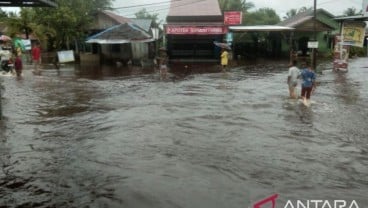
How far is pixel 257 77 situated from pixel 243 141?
1406cm

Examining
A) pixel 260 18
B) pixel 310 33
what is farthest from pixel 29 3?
pixel 260 18

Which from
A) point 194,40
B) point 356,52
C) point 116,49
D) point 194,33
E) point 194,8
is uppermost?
point 194,8

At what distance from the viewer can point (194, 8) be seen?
1430 inches

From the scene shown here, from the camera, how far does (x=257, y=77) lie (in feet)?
75.6

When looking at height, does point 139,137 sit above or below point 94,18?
below

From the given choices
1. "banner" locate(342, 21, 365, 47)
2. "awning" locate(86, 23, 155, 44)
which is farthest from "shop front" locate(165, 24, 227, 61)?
"banner" locate(342, 21, 365, 47)

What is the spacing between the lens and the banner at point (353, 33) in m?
24.3

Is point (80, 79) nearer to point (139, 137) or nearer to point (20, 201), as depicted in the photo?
point (139, 137)

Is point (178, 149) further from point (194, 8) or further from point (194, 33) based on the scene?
point (194, 8)

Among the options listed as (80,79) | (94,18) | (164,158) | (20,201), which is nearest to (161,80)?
(80,79)

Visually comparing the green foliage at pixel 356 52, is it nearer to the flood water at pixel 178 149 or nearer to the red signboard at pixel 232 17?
the red signboard at pixel 232 17

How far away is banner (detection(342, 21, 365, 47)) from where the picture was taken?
79.6 feet

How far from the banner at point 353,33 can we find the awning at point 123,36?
39.0 ft

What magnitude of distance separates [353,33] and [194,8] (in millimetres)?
14948
